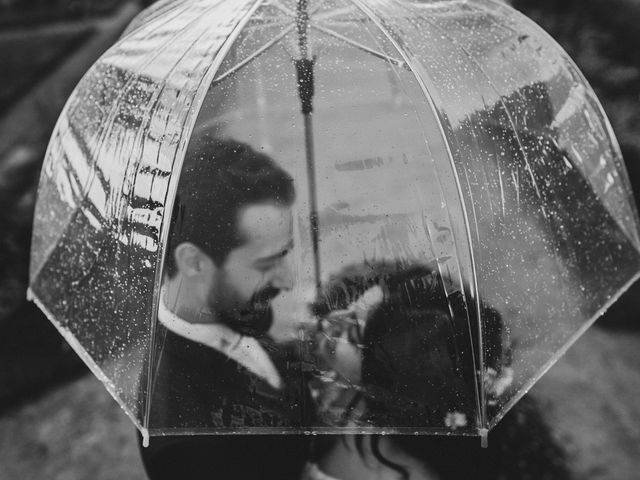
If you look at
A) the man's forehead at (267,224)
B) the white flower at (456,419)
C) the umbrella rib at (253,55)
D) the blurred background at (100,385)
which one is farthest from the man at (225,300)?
the blurred background at (100,385)

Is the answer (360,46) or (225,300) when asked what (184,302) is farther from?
(360,46)

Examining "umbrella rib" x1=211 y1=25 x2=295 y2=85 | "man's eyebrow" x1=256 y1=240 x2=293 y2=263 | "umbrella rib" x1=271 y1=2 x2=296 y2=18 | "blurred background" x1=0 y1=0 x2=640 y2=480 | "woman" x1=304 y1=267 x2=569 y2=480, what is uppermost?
"umbrella rib" x1=271 y1=2 x2=296 y2=18

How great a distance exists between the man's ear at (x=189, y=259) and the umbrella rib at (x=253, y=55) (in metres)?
0.43

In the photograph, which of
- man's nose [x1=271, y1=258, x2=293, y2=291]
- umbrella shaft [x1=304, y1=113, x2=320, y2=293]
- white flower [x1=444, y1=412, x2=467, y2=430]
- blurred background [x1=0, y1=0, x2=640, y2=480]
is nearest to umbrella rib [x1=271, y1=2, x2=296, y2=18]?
umbrella shaft [x1=304, y1=113, x2=320, y2=293]

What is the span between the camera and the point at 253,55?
1.80 meters

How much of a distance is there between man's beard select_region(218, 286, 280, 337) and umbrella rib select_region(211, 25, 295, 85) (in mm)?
556

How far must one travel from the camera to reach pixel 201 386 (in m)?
1.82

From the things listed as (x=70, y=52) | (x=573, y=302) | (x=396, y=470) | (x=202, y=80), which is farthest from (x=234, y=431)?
(x=70, y=52)

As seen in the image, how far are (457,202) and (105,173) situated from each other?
3.24 feet

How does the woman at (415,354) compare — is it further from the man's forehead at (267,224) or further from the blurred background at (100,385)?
the blurred background at (100,385)

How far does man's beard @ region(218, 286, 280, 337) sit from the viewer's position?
1757mm

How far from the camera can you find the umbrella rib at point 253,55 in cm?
179

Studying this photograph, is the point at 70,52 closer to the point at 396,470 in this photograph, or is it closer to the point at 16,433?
the point at 16,433

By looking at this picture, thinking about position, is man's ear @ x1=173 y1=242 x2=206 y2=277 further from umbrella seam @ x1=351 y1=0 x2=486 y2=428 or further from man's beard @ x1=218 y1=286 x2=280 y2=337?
umbrella seam @ x1=351 y1=0 x2=486 y2=428
